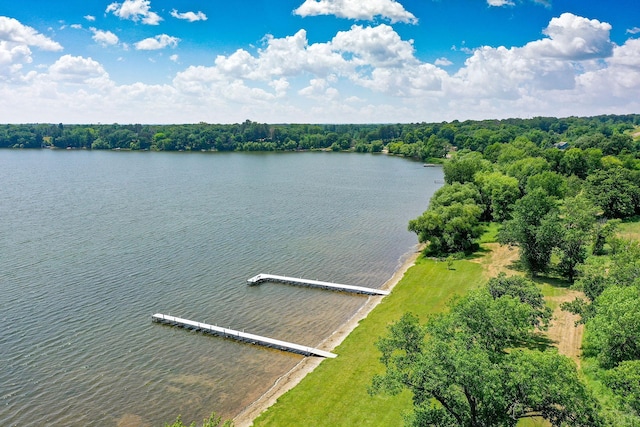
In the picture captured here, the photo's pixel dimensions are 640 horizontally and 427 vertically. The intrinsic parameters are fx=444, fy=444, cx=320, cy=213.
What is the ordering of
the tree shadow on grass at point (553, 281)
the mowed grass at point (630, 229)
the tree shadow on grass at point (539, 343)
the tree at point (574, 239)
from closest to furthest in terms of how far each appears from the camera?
the tree shadow on grass at point (539, 343) → the tree at point (574, 239) → the tree shadow on grass at point (553, 281) → the mowed grass at point (630, 229)

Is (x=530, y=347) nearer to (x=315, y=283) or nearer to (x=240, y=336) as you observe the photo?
(x=315, y=283)

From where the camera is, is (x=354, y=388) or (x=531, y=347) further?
(x=531, y=347)

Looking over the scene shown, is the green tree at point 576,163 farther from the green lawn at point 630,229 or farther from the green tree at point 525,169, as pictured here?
the green lawn at point 630,229

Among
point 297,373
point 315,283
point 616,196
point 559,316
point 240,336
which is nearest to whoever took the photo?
point 297,373


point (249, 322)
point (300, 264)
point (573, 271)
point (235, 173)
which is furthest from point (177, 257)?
point (235, 173)

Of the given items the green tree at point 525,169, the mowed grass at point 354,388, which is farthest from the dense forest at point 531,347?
the green tree at point 525,169

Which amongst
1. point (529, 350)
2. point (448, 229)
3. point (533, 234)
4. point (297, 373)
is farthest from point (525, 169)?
point (297, 373)
